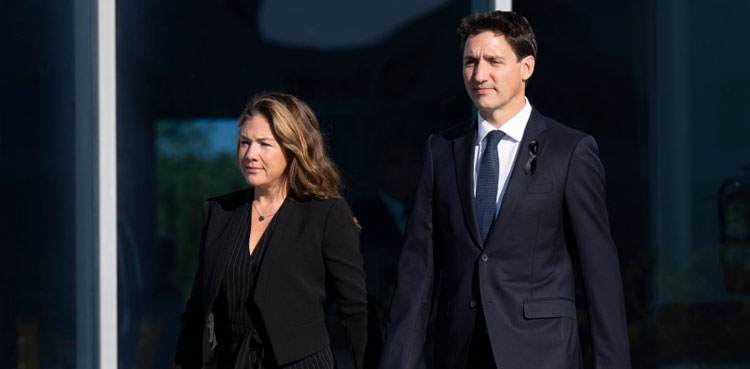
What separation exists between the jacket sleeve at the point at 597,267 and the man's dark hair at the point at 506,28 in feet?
1.23

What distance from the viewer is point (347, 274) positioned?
11.6 ft

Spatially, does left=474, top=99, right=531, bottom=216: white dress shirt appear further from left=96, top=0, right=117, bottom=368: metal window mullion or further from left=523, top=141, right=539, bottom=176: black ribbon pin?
left=96, top=0, right=117, bottom=368: metal window mullion

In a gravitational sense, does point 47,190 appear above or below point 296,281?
above

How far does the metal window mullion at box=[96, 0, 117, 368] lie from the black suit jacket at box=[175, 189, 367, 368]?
1.95 metres

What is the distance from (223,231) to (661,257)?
8.97 feet

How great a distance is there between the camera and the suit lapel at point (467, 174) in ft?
10.2

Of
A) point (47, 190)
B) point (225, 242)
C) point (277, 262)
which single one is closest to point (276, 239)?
point (277, 262)

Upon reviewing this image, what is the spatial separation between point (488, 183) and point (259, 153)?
0.81 metres

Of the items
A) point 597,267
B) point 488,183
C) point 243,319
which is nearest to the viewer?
point 597,267

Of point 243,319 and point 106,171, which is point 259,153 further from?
point 106,171

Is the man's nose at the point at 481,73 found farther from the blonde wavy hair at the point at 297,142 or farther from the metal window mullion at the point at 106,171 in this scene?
the metal window mullion at the point at 106,171

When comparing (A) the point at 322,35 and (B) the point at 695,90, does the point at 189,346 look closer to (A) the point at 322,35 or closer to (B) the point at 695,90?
(A) the point at 322,35

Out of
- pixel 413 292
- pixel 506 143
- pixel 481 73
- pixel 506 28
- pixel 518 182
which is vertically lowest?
pixel 413 292

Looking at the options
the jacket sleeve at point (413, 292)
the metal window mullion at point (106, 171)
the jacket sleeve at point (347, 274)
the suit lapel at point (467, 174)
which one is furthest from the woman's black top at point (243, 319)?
the metal window mullion at point (106, 171)
